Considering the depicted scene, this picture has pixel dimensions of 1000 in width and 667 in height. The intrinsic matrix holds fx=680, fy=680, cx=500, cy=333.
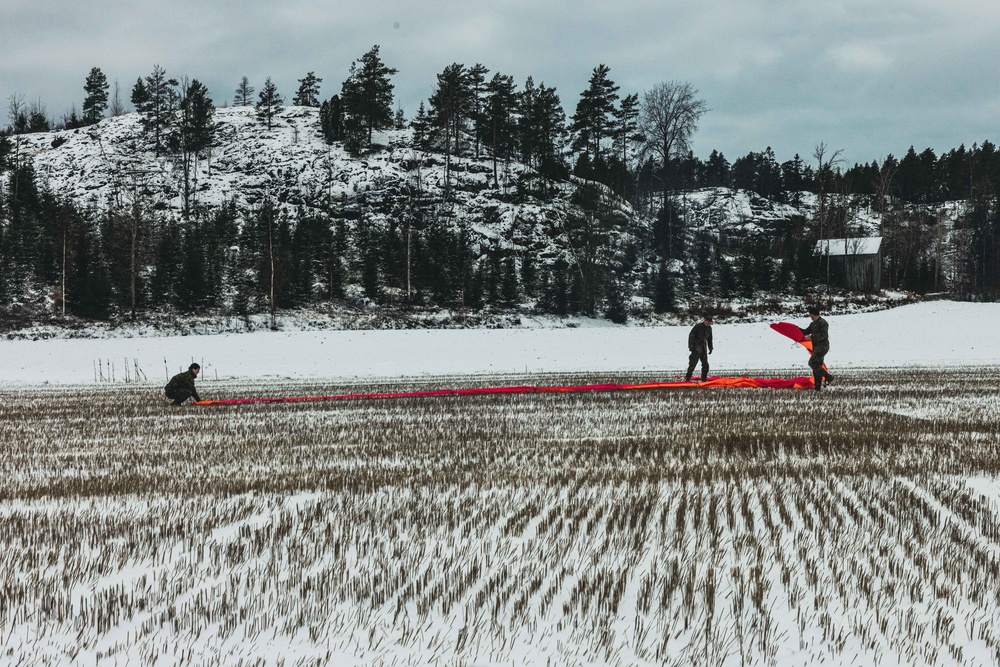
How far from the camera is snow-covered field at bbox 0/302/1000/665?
3.00 m

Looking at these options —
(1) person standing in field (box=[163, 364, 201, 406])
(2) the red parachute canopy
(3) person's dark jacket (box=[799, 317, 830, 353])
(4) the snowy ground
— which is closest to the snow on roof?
(4) the snowy ground

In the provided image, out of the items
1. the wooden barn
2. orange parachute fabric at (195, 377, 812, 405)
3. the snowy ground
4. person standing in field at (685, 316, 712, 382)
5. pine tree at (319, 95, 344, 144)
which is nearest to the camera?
orange parachute fabric at (195, 377, 812, 405)

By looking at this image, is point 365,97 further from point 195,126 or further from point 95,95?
point 95,95

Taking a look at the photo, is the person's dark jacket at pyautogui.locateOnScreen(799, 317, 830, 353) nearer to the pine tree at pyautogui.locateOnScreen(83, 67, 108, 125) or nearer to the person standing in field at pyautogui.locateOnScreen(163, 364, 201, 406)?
the person standing in field at pyautogui.locateOnScreen(163, 364, 201, 406)

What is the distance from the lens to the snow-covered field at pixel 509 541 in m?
3.00

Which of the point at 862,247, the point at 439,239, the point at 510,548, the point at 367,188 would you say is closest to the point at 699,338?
the point at 510,548

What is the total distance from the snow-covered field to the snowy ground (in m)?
18.6

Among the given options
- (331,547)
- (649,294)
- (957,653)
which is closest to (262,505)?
(331,547)

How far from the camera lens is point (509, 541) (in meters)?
4.37

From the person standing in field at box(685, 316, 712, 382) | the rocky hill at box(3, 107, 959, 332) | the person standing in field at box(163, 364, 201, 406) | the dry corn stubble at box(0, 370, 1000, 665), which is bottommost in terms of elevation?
the dry corn stubble at box(0, 370, 1000, 665)

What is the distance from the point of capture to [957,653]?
2.81 m

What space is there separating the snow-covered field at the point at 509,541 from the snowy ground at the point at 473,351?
61.2ft

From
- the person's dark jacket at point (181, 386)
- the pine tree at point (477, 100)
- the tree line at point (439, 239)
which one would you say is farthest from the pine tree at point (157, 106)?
the person's dark jacket at point (181, 386)

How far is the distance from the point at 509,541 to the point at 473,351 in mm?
30294
